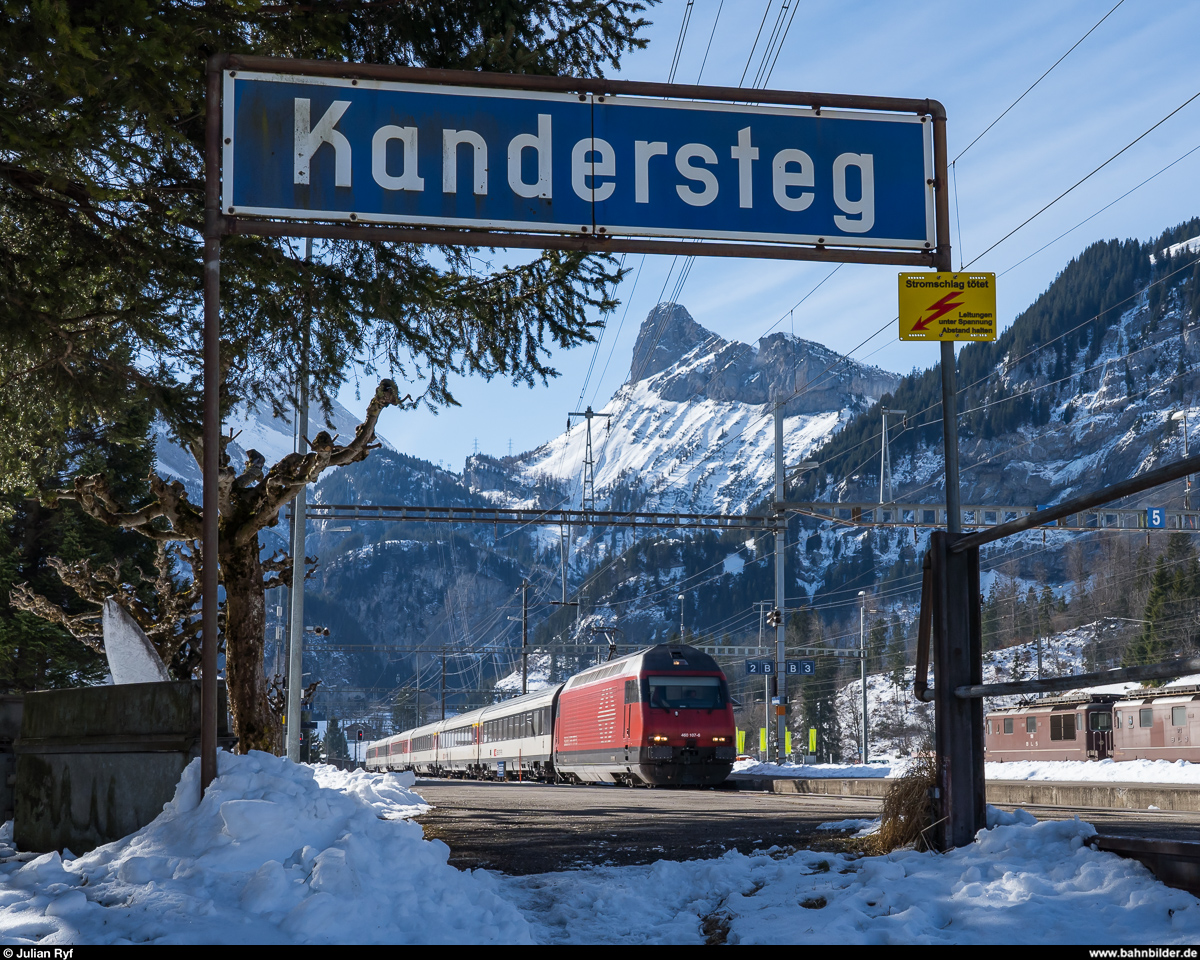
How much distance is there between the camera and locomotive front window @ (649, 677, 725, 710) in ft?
87.5

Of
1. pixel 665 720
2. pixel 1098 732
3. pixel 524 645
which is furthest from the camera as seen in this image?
pixel 524 645

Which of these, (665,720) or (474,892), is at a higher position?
(474,892)

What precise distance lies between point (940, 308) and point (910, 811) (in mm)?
2934

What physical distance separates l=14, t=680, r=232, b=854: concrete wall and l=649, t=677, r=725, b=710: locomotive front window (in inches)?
819

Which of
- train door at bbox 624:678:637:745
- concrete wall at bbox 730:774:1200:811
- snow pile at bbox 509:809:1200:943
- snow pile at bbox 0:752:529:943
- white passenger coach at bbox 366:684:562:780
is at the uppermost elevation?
snow pile at bbox 0:752:529:943

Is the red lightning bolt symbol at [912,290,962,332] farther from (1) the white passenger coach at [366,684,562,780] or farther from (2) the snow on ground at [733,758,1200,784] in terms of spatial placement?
(1) the white passenger coach at [366,684,562,780]

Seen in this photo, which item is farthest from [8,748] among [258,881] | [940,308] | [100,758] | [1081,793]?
[1081,793]

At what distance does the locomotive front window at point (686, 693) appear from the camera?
1049 inches

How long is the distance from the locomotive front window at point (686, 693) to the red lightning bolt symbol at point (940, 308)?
20.7m

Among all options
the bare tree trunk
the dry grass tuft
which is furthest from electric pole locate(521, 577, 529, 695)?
the dry grass tuft

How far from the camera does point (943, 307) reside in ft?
22.0

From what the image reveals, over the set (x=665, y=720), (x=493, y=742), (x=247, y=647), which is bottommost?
(x=493, y=742)

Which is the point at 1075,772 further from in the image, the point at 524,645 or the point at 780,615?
the point at 524,645

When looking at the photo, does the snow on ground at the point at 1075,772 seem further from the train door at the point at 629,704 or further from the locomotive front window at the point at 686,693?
the train door at the point at 629,704
